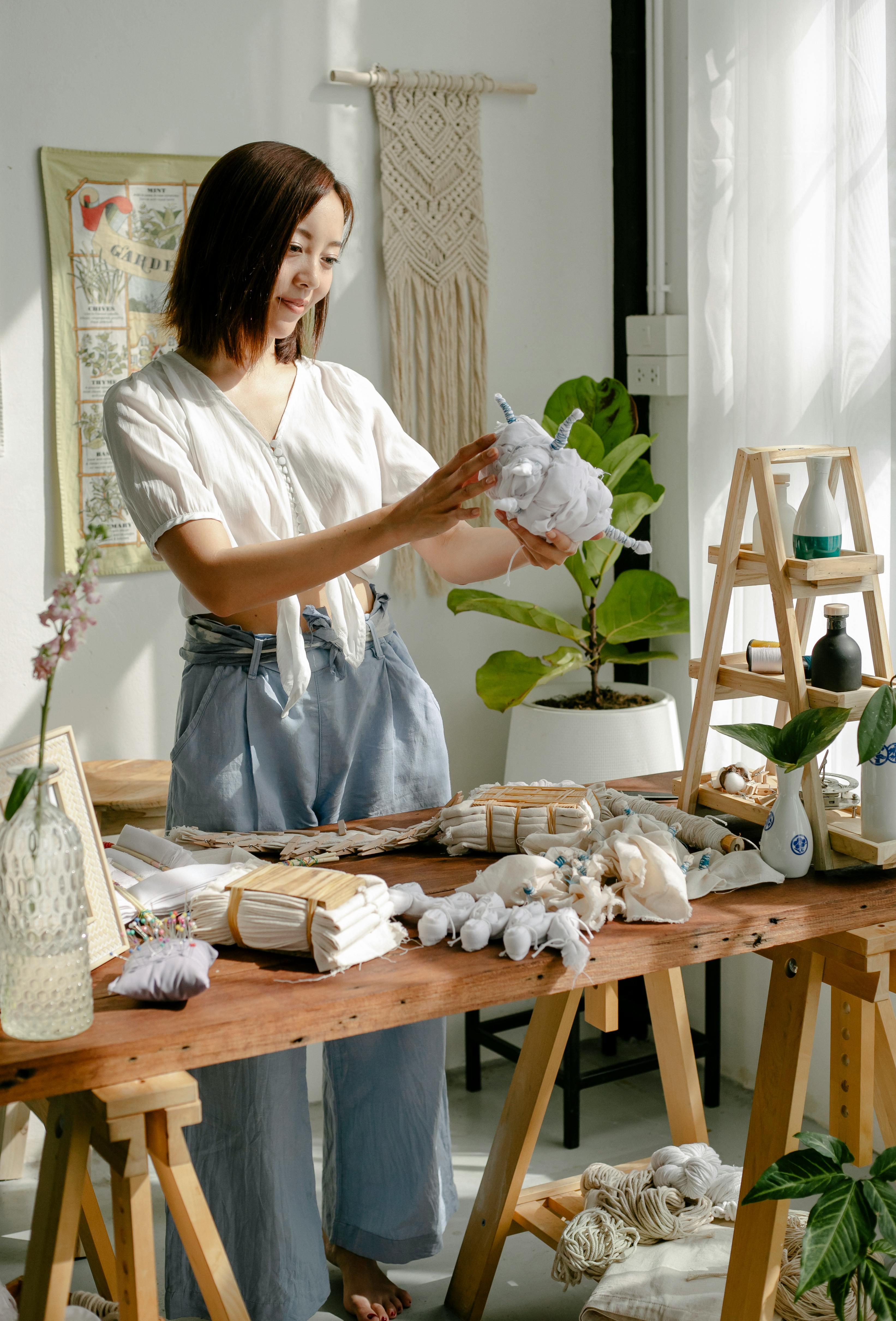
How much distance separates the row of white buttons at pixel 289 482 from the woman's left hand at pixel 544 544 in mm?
309

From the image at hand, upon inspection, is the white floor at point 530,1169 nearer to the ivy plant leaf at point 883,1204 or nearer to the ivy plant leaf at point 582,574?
the ivy plant leaf at point 883,1204

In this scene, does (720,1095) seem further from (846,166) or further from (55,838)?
(55,838)

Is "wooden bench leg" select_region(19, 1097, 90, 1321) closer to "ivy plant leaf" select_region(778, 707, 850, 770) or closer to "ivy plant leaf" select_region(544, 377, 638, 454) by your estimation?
"ivy plant leaf" select_region(778, 707, 850, 770)

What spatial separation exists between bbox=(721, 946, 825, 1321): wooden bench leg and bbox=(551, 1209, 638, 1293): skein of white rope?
0.33 metres

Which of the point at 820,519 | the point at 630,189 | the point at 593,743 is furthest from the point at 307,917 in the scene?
the point at 630,189

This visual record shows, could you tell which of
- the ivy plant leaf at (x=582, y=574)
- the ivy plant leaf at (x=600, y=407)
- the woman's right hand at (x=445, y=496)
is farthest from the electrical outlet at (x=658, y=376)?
the woman's right hand at (x=445, y=496)

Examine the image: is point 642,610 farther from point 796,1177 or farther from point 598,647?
point 796,1177

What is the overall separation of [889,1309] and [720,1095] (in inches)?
62.6

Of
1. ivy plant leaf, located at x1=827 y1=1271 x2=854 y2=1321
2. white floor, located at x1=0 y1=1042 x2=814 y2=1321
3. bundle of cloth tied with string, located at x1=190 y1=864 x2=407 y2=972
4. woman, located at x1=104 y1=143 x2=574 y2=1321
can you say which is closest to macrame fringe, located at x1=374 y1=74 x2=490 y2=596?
woman, located at x1=104 y1=143 x2=574 y2=1321

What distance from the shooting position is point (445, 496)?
1.58m

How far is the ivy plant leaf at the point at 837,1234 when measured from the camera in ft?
4.48

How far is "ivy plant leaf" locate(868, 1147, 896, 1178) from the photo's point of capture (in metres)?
1.46

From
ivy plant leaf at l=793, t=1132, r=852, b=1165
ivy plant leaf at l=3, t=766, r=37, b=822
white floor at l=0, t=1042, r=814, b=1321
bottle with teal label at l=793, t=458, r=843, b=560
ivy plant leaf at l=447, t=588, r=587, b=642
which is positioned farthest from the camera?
ivy plant leaf at l=447, t=588, r=587, b=642

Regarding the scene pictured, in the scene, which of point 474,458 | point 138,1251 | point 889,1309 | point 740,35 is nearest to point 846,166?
point 740,35
